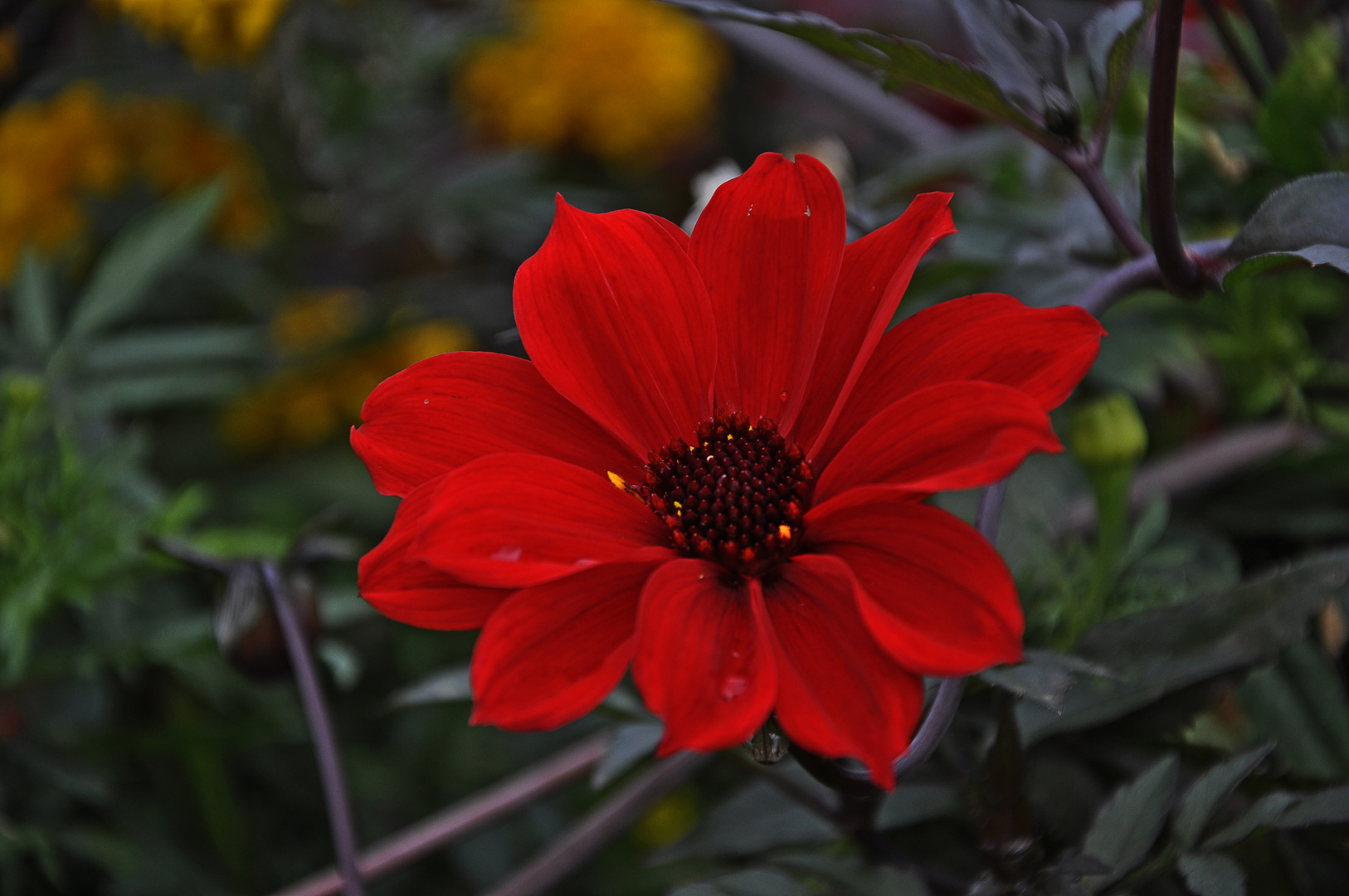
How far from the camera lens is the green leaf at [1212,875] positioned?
258 millimetres

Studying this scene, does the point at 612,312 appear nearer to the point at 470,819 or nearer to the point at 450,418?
the point at 450,418

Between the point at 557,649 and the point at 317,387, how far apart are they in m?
0.56

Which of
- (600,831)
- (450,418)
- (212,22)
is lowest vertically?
(600,831)

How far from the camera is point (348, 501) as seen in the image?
2.12ft

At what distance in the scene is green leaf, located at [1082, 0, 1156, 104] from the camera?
26 centimetres

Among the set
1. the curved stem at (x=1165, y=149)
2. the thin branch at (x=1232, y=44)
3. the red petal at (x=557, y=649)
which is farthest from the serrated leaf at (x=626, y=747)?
the thin branch at (x=1232, y=44)

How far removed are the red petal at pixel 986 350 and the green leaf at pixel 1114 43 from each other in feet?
0.28

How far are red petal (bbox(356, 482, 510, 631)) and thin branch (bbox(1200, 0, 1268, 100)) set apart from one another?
1.15 ft

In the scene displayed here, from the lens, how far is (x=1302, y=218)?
0.26 metres

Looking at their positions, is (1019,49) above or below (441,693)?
above

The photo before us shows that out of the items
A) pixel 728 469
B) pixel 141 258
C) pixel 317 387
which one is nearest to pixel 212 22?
pixel 141 258

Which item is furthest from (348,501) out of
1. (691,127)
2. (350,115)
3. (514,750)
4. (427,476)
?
(691,127)

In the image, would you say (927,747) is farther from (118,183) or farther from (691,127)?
(691,127)

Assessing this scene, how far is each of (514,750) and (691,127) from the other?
65 cm
